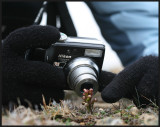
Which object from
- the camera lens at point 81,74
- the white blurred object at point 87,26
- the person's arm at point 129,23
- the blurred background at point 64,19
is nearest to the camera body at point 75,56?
the camera lens at point 81,74

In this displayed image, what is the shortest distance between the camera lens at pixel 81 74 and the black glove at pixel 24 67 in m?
0.06

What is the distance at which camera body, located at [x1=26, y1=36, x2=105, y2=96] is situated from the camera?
3.43 ft

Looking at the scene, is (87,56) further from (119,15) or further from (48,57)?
(119,15)

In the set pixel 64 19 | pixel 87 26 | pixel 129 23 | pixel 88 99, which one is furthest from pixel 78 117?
pixel 129 23

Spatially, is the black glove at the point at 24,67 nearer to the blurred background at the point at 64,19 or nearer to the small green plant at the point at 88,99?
the small green plant at the point at 88,99

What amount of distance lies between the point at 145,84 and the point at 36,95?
1.49ft

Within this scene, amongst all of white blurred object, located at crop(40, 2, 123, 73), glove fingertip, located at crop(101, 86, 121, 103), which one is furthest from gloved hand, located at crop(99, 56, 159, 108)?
white blurred object, located at crop(40, 2, 123, 73)

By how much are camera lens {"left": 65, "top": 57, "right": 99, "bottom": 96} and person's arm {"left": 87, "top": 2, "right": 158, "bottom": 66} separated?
137 centimetres

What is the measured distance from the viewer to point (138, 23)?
2.46 metres

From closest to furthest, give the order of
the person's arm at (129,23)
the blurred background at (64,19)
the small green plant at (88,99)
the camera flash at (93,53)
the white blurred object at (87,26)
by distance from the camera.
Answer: the small green plant at (88,99) < the camera flash at (93,53) < the blurred background at (64,19) < the white blurred object at (87,26) < the person's arm at (129,23)

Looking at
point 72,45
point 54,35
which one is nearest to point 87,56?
point 72,45

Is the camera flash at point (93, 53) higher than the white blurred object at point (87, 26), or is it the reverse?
the camera flash at point (93, 53)

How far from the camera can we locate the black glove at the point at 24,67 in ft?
3.17

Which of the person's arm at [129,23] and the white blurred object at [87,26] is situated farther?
the person's arm at [129,23]
